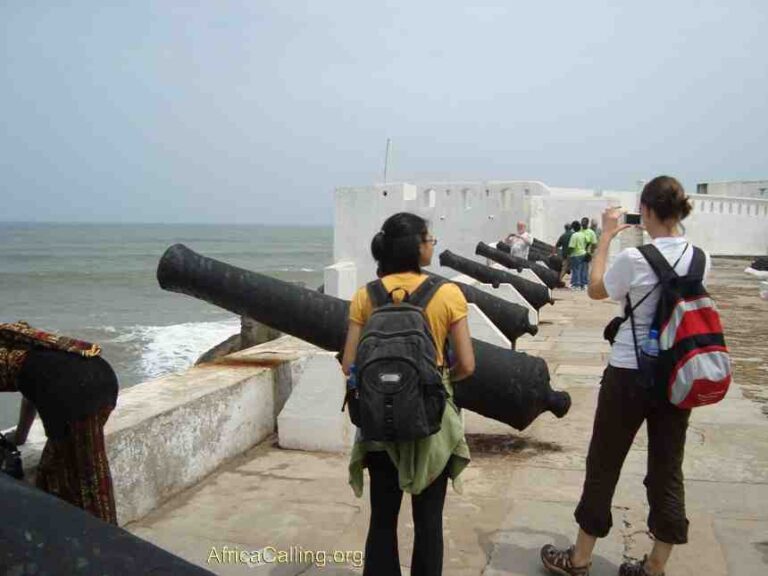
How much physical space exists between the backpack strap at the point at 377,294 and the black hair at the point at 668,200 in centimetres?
89

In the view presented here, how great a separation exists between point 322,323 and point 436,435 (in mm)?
1534

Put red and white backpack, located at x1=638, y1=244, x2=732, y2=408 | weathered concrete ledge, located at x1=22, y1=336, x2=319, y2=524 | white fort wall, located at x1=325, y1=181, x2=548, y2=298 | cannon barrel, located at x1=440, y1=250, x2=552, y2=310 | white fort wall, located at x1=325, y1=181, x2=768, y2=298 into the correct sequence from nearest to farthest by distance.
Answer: red and white backpack, located at x1=638, y1=244, x2=732, y2=408 → weathered concrete ledge, located at x1=22, y1=336, x2=319, y2=524 → cannon barrel, located at x1=440, y1=250, x2=552, y2=310 → white fort wall, located at x1=325, y1=181, x2=548, y2=298 → white fort wall, located at x1=325, y1=181, x2=768, y2=298

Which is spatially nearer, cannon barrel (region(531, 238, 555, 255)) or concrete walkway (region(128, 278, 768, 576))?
concrete walkway (region(128, 278, 768, 576))

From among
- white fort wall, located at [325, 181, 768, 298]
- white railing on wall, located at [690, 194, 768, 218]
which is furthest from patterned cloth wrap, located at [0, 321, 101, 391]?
white railing on wall, located at [690, 194, 768, 218]

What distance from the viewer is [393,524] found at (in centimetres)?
220

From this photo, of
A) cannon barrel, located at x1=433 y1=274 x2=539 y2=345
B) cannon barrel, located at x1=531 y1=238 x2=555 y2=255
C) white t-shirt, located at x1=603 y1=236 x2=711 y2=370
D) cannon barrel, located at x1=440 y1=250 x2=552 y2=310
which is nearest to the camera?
white t-shirt, located at x1=603 y1=236 x2=711 y2=370

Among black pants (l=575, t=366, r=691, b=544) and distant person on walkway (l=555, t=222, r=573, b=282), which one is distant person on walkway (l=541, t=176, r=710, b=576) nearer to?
black pants (l=575, t=366, r=691, b=544)

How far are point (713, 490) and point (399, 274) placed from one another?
6.83 feet

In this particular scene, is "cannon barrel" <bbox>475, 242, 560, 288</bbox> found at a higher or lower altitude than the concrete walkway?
higher

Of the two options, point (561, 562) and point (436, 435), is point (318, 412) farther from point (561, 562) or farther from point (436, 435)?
point (436, 435)

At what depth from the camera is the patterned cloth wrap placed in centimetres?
218

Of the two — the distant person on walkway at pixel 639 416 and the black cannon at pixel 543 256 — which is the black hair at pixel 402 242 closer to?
the distant person on walkway at pixel 639 416

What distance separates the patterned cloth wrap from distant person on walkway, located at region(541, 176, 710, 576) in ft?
5.07

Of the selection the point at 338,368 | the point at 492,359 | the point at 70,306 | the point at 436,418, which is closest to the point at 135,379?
the point at 338,368
